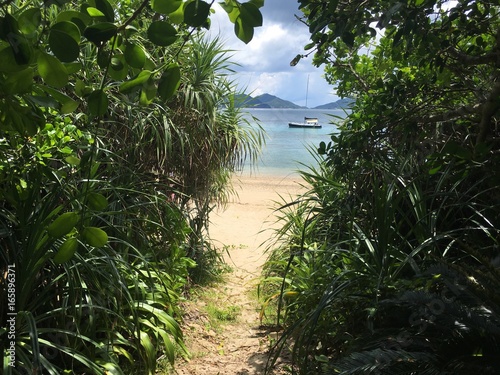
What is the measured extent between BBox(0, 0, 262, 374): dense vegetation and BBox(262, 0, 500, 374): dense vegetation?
95 cm

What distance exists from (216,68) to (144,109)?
4.17 ft

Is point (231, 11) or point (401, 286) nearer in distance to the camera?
point (231, 11)

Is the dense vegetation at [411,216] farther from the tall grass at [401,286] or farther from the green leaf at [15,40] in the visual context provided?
the green leaf at [15,40]

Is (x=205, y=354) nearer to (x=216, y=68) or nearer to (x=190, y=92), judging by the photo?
(x=190, y=92)

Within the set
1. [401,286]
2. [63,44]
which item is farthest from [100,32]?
[401,286]

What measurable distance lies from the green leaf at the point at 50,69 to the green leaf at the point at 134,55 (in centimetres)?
13

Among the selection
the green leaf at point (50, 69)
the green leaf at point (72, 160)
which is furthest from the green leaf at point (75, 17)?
the green leaf at point (72, 160)

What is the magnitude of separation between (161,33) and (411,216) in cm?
274

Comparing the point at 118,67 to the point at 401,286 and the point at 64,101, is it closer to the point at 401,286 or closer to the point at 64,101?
the point at 64,101

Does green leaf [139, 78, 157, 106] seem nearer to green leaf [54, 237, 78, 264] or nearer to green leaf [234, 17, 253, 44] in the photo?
green leaf [234, 17, 253, 44]

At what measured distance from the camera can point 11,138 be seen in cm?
231

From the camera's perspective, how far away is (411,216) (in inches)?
131

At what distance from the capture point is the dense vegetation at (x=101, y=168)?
3.20 ft

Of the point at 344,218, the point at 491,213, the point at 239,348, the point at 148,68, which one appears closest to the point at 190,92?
the point at 344,218
